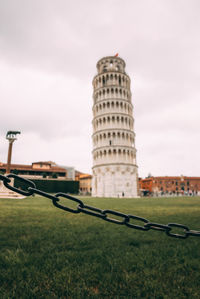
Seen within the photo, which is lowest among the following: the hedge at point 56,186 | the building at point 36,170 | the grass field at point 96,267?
the grass field at point 96,267

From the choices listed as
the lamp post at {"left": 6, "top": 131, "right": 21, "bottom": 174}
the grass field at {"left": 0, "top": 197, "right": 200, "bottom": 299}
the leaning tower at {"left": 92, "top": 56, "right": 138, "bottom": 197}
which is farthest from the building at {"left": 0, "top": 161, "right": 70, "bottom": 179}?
the grass field at {"left": 0, "top": 197, "right": 200, "bottom": 299}

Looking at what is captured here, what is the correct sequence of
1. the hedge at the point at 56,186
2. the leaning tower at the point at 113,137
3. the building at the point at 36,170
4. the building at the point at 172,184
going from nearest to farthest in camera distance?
the hedge at the point at 56,186
the leaning tower at the point at 113,137
the building at the point at 36,170
the building at the point at 172,184

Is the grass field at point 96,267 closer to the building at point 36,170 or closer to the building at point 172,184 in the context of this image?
the building at point 36,170

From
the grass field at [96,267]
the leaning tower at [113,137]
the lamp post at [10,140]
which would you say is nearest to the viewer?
the grass field at [96,267]

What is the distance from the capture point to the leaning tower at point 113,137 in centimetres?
4750

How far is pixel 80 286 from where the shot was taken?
248 cm

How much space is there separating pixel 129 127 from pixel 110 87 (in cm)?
1229

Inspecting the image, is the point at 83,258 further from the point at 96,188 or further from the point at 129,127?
the point at 129,127

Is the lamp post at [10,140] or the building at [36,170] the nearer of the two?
the lamp post at [10,140]

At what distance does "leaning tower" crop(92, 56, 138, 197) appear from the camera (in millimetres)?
47500

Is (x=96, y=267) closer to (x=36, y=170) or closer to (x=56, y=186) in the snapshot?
(x=56, y=186)

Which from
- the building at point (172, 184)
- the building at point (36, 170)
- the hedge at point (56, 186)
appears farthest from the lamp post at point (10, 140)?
the building at point (172, 184)

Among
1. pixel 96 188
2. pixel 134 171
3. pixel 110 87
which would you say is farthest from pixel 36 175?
pixel 110 87

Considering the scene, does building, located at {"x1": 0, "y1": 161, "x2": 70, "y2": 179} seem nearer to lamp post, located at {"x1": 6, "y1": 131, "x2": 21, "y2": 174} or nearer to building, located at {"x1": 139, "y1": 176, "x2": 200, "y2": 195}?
lamp post, located at {"x1": 6, "y1": 131, "x2": 21, "y2": 174}
